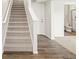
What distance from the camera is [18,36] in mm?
5953

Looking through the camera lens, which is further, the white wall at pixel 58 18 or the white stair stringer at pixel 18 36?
the white wall at pixel 58 18

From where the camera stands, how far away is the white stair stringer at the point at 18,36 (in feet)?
18.8

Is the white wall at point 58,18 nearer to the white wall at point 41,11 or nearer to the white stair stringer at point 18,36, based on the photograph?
the white wall at point 41,11

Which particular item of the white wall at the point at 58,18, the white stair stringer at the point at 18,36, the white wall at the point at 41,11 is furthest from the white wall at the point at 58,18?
the white stair stringer at the point at 18,36

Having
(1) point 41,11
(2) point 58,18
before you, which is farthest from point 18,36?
(1) point 41,11

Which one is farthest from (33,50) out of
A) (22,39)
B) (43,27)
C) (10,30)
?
(43,27)

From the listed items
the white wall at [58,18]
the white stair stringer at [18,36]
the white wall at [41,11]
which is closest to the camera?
the white stair stringer at [18,36]

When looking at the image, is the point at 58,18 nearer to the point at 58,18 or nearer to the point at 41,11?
the point at 58,18

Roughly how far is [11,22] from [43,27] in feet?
17.1

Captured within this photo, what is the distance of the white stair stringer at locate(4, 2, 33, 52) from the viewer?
5.72 metres

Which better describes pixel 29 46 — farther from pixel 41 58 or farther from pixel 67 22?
pixel 67 22

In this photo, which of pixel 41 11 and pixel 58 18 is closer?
pixel 58 18

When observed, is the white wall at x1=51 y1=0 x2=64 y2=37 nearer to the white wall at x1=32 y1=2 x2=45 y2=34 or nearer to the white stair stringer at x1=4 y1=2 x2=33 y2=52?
the white wall at x1=32 y1=2 x2=45 y2=34

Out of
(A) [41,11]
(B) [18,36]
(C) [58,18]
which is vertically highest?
(A) [41,11]
